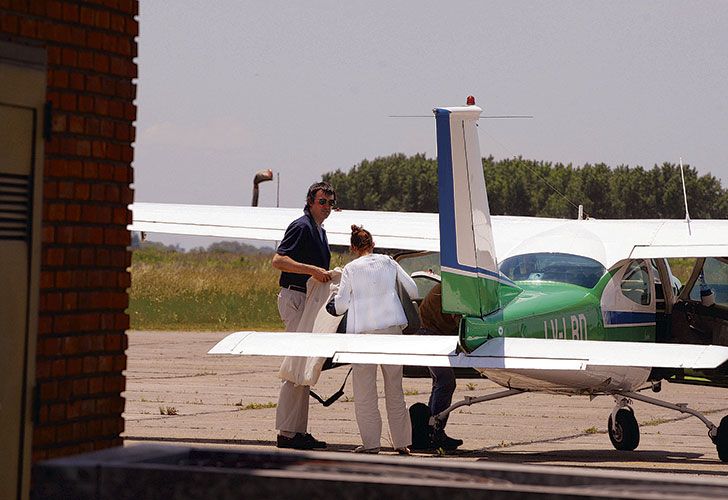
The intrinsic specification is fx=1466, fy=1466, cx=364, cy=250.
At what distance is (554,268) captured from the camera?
43.1 feet

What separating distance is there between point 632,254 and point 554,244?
2.35 feet

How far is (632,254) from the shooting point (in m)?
13.4

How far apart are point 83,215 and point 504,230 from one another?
8.37 meters

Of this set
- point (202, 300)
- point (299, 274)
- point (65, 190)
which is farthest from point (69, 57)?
point (202, 300)

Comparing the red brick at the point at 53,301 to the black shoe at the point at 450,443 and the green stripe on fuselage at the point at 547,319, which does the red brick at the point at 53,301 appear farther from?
the black shoe at the point at 450,443

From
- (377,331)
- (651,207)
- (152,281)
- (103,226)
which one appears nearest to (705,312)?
(377,331)

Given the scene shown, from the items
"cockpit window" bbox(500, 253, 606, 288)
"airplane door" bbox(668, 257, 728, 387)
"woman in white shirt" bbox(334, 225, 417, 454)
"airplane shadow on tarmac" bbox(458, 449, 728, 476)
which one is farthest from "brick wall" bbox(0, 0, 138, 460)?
"airplane door" bbox(668, 257, 728, 387)

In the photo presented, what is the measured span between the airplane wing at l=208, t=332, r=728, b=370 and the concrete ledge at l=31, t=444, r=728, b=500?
5495 mm

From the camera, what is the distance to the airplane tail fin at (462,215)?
11.4m

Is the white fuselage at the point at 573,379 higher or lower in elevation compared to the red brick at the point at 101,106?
lower

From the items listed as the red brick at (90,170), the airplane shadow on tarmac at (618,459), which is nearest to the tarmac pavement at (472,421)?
the airplane shadow on tarmac at (618,459)

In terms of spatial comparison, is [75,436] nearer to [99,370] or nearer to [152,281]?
[99,370]

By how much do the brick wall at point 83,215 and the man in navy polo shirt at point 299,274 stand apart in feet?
14.5

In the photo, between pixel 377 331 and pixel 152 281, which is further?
pixel 152 281
